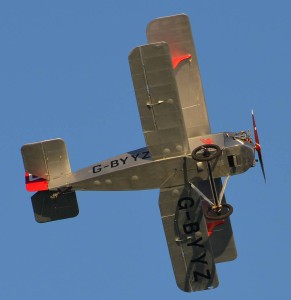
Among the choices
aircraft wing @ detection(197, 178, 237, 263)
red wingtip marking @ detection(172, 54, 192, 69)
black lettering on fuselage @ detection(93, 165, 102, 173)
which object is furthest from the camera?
aircraft wing @ detection(197, 178, 237, 263)

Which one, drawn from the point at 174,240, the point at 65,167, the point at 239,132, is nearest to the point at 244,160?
the point at 239,132

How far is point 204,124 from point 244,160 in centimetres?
182

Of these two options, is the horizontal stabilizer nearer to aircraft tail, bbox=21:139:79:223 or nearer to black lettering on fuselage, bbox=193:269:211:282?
aircraft tail, bbox=21:139:79:223

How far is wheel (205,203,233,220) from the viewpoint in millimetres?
27609

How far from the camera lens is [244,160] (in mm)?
28234

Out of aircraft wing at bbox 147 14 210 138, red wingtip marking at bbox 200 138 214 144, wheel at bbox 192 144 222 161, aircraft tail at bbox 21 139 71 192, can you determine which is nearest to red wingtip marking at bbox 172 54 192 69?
aircraft wing at bbox 147 14 210 138

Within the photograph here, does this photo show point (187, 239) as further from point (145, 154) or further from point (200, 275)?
point (145, 154)

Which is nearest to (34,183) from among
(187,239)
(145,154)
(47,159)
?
(47,159)

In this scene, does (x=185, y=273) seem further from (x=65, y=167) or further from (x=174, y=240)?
(x=65, y=167)

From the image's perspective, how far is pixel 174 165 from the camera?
91.6 feet

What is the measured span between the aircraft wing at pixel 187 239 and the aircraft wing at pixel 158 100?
1182 mm

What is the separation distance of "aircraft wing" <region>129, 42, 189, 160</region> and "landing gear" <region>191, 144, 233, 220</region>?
17.0 inches

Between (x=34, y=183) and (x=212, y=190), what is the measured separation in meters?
4.90

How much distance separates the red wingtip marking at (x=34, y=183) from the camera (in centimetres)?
2902
